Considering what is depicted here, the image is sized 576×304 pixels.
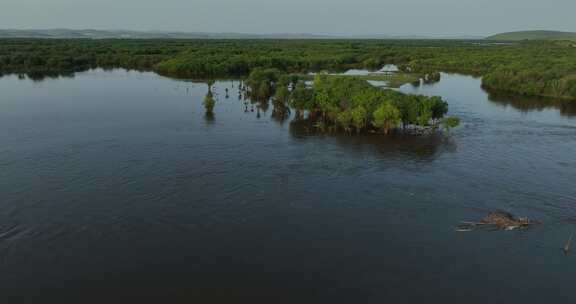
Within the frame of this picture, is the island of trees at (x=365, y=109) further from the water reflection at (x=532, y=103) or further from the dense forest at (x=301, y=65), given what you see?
the dense forest at (x=301, y=65)

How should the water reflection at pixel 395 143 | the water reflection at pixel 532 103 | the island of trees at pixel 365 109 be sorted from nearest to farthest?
the water reflection at pixel 395 143, the island of trees at pixel 365 109, the water reflection at pixel 532 103

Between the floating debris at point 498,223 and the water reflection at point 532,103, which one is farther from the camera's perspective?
the water reflection at point 532,103

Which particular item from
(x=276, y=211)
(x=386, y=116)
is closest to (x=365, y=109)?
(x=386, y=116)

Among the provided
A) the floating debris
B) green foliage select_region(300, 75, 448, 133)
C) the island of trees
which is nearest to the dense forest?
the island of trees

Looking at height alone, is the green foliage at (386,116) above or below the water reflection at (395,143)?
above

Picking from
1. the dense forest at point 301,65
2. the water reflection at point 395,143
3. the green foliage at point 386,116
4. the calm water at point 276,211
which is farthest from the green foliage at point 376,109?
the dense forest at point 301,65

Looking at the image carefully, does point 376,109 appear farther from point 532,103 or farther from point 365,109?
point 532,103

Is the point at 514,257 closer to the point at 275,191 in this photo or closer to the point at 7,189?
the point at 275,191

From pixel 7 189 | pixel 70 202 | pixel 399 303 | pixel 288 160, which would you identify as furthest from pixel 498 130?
pixel 7 189
